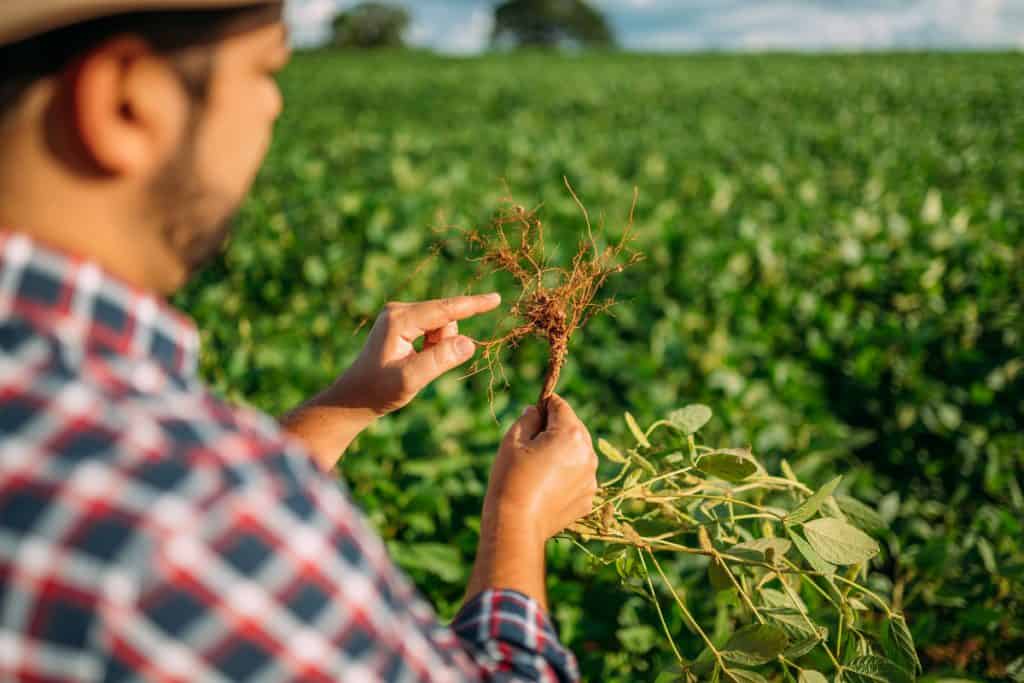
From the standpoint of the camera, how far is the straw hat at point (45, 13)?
64cm

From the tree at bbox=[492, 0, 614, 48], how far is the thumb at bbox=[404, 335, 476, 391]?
73201mm

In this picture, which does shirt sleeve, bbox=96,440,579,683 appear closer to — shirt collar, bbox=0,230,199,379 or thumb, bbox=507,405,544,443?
shirt collar, bbox=0,230,199,379

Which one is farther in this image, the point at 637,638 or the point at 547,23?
the point at 547,23

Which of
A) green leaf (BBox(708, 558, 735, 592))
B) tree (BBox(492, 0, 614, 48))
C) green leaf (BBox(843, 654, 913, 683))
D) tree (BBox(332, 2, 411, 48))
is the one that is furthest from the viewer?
tree (BBox(492, 0, 614, 48))

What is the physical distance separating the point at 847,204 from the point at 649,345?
320cm

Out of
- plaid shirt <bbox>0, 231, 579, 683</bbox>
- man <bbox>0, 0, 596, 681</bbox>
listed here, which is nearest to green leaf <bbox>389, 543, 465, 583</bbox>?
man <bbox>0, 0, 596, 681</bbox>

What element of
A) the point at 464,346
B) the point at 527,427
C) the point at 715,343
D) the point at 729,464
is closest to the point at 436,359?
the point at 464,346

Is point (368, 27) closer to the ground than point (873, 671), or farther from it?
farther from it

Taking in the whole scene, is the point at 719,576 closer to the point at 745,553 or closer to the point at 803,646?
the point at 745,553

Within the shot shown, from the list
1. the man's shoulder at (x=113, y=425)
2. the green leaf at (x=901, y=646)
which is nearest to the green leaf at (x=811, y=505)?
the green leaf at (x=901, y=646)

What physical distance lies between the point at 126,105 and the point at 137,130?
0.07 ft

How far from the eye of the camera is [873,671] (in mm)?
1270

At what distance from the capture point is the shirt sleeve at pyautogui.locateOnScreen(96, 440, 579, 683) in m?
0.57

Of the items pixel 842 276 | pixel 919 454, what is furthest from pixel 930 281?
pixel 919 454
